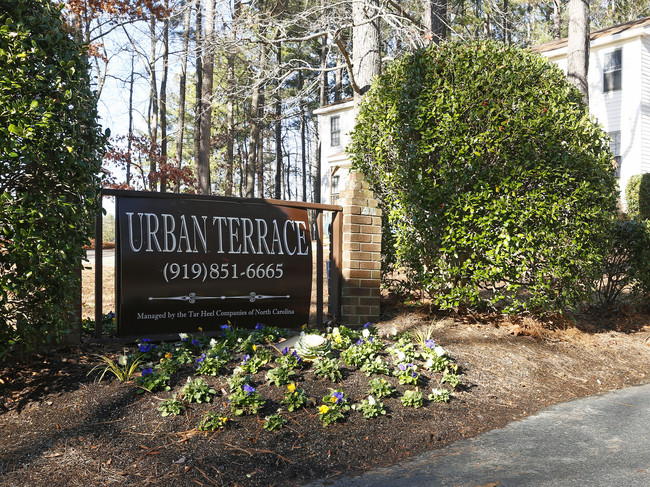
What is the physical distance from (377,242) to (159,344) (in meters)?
2.56

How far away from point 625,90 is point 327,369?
18037mm

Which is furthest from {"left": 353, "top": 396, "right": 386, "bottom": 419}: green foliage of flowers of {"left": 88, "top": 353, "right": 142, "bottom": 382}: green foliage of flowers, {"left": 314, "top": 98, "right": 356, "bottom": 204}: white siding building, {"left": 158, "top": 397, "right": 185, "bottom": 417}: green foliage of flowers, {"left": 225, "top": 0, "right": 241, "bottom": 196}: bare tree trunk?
{"left": 314, "top": 98, "right": 356, "bottom": 204}: white siding building

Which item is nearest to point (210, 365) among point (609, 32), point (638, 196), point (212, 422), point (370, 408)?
point (212, 422)

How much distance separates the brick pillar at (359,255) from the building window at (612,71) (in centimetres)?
1609

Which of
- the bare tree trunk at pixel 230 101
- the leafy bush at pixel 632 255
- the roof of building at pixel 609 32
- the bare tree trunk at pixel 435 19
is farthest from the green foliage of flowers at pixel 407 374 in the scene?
the roof of building at pixel 609 32

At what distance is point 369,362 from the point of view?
4.24 metres

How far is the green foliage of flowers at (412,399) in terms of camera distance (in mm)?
3844

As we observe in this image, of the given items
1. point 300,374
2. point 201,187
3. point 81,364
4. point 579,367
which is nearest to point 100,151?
point 81,364

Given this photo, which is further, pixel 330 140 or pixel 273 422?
pixel 330 140

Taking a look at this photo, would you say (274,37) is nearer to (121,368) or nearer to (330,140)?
(121,368)

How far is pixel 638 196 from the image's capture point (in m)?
15.5

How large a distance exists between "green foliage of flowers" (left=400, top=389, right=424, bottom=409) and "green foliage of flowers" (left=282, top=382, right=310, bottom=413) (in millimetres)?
739

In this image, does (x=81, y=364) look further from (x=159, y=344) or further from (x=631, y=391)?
(x=631, y=391)

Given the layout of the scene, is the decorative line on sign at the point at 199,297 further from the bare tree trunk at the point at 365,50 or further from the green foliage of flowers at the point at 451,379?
the bare tree trunk at the point at 365,50
